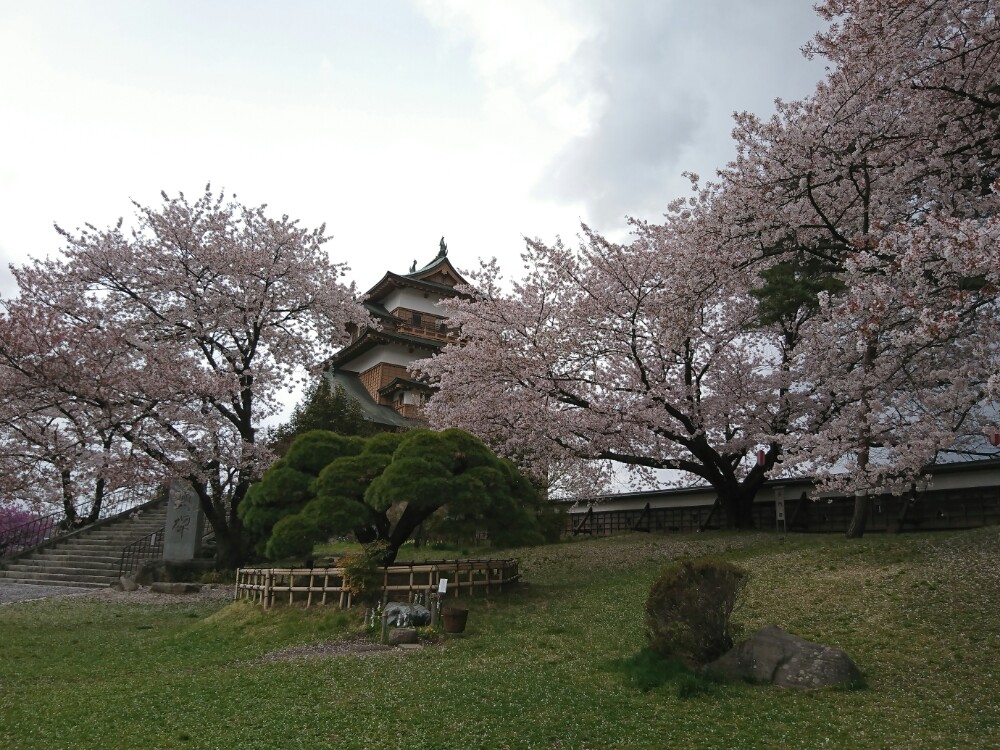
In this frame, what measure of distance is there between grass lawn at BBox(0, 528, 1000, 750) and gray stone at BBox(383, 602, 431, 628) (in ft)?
2.23

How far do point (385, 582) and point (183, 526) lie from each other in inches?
485

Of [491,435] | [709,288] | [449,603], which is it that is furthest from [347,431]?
[709,288]

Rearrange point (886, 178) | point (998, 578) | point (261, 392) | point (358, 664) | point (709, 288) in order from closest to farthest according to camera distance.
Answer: point (358, 664)
point (998, 578)
point (886, 178)
point (709, 288)
point (261, 392)

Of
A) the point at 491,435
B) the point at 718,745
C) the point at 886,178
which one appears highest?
the point at 886,178

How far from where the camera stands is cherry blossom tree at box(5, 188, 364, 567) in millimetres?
17250

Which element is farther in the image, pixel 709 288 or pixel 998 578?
pixel 709 288

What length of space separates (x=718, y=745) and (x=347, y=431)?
2215 centimetres

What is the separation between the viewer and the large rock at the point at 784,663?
7219 mm

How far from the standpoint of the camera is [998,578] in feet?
34.7

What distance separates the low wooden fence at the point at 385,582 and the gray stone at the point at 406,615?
0.93m

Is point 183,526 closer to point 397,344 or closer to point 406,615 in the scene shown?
point 406,615

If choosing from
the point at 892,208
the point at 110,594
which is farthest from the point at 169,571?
the point at 892,208

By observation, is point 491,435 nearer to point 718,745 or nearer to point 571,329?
point 571,329

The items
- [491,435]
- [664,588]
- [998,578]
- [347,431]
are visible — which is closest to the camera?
[664,588]
